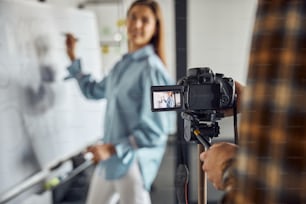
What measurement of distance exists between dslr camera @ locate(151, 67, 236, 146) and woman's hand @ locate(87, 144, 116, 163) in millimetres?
711

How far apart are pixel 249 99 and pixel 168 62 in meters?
0.91

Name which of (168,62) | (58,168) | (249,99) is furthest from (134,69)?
(249,99)

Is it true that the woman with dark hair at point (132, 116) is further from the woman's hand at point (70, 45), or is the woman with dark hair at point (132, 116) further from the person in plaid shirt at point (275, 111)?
the person in plaid shirt at point (275, 111)

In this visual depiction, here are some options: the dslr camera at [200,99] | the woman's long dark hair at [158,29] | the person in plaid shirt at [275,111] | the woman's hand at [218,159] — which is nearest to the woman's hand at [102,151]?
the woman's long dark hair at [158,29]

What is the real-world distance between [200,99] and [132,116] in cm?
71

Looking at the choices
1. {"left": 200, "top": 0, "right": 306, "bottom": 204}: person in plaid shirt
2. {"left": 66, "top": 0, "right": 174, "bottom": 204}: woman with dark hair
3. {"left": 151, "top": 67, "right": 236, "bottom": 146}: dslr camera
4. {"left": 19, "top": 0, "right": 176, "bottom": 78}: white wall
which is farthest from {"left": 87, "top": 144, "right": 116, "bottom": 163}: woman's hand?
{"left": 200, "top": 0, "right": 306, "bottom": 204}: person in plaid shirt

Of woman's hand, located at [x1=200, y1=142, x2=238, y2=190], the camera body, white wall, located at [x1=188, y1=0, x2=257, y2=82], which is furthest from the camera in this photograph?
white wall, located at [x1=188, y1=0, x2=257, y2=82]

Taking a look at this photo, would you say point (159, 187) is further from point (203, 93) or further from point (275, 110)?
point (275, 110)

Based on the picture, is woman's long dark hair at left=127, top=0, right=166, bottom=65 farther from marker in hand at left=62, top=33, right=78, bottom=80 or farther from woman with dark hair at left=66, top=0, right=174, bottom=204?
marker in hand at left=62, top=33, right=78, bottom=80

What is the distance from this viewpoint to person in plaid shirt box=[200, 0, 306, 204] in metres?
0.41

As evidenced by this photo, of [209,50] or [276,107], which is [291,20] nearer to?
[276,107]

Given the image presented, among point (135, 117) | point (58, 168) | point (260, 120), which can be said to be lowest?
point (58, 168)

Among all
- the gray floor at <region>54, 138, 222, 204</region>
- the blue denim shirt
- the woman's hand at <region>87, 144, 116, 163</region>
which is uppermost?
the blue denim shirt

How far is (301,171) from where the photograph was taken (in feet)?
1.39
